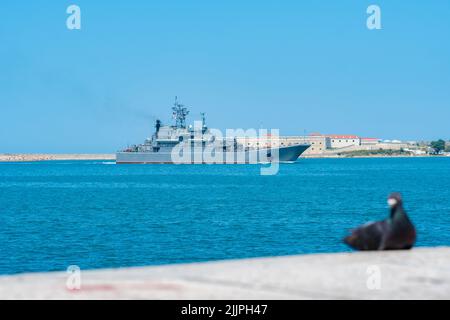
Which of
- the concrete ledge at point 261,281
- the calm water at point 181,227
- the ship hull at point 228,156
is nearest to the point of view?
the concrete ledge at point 261,281

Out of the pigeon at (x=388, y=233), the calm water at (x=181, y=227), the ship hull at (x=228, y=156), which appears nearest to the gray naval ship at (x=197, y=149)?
the ship hull at (x=228, y=156)

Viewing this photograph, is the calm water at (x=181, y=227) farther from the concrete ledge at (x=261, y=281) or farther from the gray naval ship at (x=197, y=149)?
the gray naval ship at (x=197, y=149)

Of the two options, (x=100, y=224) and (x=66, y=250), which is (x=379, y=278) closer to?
(x=66, y=250)

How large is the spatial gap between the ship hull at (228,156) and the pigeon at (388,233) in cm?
11526

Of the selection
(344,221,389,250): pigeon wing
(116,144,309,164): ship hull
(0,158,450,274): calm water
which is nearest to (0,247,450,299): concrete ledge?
(344,221,389,250): pigeon wing

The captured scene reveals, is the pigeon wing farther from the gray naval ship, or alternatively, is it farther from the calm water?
the gray naval ship

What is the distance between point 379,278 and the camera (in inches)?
224

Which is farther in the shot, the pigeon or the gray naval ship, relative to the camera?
the gray naval ship

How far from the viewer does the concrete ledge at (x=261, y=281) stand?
5.25 meters

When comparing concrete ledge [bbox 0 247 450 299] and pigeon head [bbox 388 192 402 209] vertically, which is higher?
pigeon head [bbox 388 192 402 209]

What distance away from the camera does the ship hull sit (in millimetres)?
123875

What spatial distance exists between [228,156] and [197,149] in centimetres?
577

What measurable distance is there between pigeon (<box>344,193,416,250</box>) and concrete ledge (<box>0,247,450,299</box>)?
202mm
